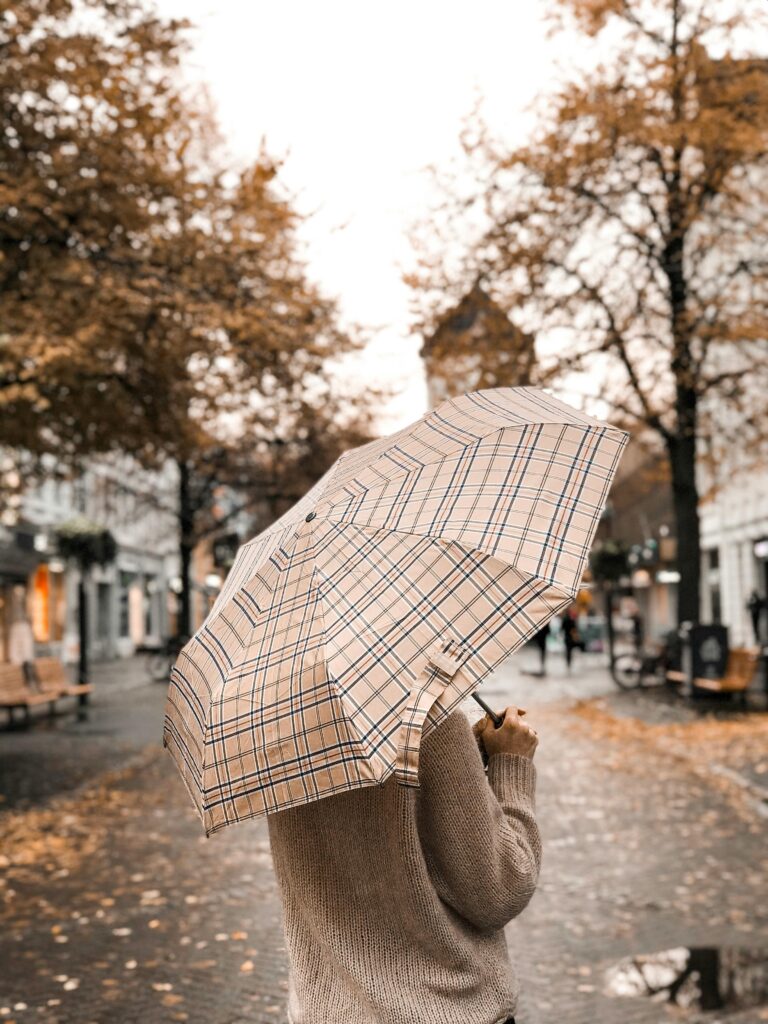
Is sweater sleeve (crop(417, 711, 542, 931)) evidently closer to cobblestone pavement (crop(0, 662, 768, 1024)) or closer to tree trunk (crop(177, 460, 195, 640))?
cobblestone pavement (crop(0, 662, 768, 1024))

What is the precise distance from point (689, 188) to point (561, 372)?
3.58 metres

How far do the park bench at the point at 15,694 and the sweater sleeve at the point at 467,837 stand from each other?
1814 centimetres

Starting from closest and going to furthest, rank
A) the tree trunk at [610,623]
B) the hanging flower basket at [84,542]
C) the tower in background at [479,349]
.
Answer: the tower in background at [479,349], the hanging flower basket at [84,542], the tree trunk at [610,623]

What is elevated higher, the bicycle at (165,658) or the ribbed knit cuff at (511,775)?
the ribbed knit cuff at (511,775)

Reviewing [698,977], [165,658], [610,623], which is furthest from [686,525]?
[165,658]

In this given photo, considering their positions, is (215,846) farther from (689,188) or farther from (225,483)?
(225,483)

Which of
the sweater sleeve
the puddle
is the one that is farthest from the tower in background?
the sweater sleeve

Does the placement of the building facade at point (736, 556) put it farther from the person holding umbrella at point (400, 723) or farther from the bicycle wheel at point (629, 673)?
the person holding umbrella at point (400, 723)

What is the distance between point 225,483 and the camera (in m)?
36.2

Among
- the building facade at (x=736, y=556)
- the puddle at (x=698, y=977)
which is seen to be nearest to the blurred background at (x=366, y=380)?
the puddle at (x=698, y=977)

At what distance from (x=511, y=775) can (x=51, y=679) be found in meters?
21.4

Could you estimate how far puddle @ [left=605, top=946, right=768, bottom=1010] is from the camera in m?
5.39

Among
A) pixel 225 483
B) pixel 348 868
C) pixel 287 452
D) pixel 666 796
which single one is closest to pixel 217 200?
pixel 666 796

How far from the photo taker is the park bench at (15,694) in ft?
63.9
